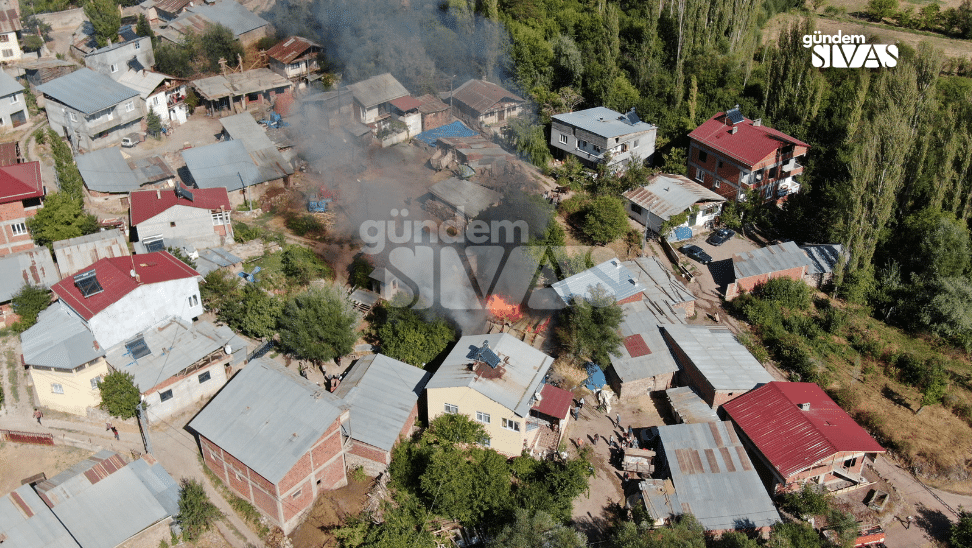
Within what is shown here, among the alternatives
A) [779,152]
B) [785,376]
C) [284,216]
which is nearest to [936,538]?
[785,376]

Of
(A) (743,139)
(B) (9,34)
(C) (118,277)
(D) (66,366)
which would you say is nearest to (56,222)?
(C) (118,277)

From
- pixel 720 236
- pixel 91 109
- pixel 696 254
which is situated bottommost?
pixel 696 254

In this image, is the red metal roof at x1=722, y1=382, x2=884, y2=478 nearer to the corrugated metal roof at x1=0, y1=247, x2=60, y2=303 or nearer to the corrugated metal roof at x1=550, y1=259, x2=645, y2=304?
the corrugated metal roof at x1=550, y1=259, x2=645, y2=304

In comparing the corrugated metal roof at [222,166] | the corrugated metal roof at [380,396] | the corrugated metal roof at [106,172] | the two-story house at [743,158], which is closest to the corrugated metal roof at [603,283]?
the corrugated metal roof at [380,396]

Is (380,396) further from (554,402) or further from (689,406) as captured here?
(689,406)

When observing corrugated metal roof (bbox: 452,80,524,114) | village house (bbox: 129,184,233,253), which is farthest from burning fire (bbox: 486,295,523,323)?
corrugated metal roof (bbox: 452,80,524,114)

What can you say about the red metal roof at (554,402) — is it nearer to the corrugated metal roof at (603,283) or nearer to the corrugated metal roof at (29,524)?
the corrugated metal roof at (603,283)
